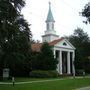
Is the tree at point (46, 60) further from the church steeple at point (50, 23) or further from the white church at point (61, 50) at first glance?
the church steeple at point (50, 23)

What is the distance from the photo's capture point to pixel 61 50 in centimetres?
7212

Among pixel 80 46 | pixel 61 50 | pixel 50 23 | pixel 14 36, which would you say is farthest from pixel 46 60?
pixel 80 46

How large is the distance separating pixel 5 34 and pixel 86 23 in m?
10.4

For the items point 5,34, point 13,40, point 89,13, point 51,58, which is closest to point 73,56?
point 51,58

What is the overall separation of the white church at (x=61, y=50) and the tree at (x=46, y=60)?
703cm

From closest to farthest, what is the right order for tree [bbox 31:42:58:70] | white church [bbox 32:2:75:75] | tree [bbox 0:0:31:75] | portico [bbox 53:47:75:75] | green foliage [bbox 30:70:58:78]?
1. tree [bbox 0:0:31:75]
2. green foliage [bbox 30:70:58:78]
3. tree [bbox 31:42:58:70]
4. white church [bbox 32:2:75:75]
5. portico [bbox 53:47:75:75]

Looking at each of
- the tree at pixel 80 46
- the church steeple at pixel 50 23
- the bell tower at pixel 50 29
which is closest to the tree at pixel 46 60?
the tree at pixel 80 46

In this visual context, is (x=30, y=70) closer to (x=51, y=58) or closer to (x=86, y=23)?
(x=51, y=58)

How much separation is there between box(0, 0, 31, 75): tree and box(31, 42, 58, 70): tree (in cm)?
243

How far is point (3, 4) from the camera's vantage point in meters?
32.0

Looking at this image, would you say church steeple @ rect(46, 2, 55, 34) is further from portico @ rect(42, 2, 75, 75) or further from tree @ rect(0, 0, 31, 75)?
tree @ rect(0, 0, 31, 75)

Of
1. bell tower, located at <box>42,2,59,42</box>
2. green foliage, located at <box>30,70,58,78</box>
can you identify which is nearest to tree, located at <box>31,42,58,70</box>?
green foliage, located at <box>30,70,58,78</box>

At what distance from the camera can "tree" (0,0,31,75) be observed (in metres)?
33.5

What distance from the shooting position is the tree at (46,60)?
60781 millimetres
